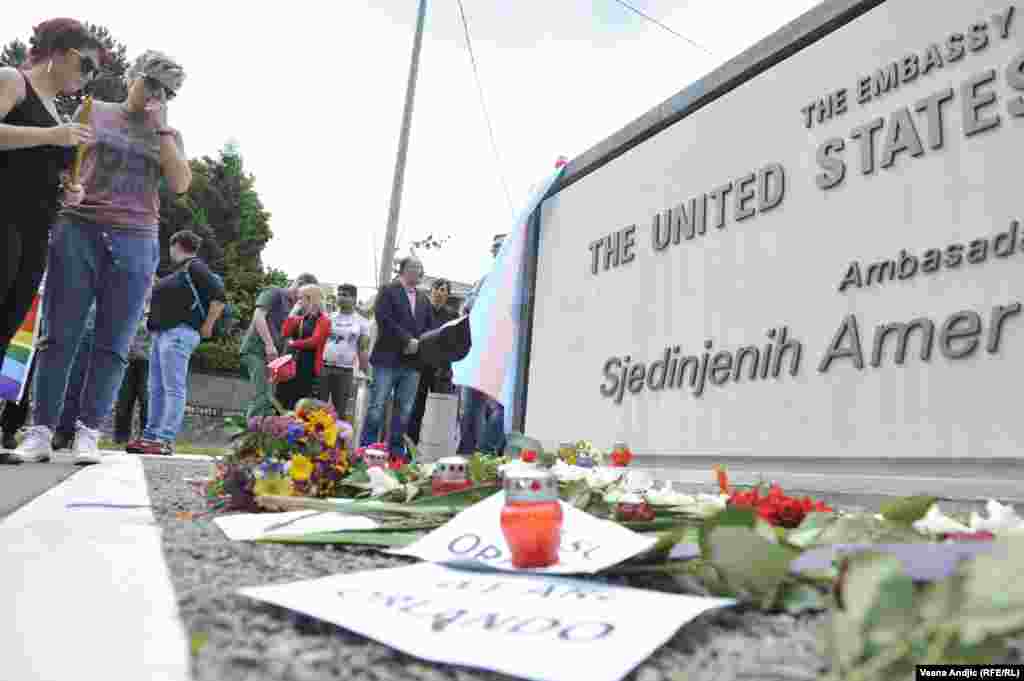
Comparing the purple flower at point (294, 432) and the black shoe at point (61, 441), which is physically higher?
the purple flower at point (294, 432)

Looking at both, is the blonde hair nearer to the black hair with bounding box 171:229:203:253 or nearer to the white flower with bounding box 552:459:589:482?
the black hair with bounding box 171:229:203:253

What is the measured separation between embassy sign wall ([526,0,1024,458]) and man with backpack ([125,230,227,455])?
2.85 m

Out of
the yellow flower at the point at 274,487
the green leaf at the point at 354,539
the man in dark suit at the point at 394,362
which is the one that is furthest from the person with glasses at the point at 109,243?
the green leaf at the point at 354,539

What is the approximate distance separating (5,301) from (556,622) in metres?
3.07

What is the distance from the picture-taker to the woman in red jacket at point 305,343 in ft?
19.1

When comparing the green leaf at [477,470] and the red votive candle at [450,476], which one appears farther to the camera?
the green leaf at [477,470]

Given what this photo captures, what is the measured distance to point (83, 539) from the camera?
1.55 m

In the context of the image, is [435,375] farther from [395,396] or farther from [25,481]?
[25,481]

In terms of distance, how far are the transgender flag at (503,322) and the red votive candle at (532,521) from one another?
362 cm

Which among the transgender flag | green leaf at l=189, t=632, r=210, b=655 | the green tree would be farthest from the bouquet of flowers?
the green tree

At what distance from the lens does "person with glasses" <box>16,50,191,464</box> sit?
11.8 ft

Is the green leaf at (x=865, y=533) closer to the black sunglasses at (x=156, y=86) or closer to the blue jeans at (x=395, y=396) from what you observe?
the black sunglasses at (x=156, y=86)

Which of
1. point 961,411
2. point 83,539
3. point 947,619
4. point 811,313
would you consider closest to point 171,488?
Result: point 83,539

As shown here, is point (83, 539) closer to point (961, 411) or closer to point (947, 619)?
point (947, 619)
